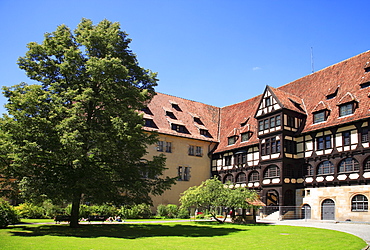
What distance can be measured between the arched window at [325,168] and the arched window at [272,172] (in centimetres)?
401

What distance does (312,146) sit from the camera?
32.5 meters

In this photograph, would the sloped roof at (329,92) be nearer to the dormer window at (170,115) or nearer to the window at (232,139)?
the window at (232,139)

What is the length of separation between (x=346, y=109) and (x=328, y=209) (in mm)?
9202

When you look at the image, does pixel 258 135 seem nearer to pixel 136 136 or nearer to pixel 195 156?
pixel 195 156

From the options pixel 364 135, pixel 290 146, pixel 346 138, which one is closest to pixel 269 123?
pixel 290 146

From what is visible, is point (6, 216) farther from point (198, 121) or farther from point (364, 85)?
point (364, 85)

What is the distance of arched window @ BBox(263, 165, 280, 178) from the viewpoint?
34.0 meters

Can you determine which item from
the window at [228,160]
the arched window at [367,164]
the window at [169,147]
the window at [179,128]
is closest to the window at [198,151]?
the window at [179,128]

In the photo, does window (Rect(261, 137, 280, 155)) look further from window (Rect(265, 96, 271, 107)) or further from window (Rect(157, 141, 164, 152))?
window (Rect(157, 141, 164, 152))

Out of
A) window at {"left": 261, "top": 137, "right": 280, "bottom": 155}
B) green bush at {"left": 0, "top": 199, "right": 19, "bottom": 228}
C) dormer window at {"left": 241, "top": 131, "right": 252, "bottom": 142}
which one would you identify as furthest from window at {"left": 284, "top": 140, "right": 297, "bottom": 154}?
green bush at {"left": 0, "top": 199, "right": 19, "bottom": 228}

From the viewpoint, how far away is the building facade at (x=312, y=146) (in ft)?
93.8

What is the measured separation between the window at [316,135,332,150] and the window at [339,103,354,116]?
2466 mm

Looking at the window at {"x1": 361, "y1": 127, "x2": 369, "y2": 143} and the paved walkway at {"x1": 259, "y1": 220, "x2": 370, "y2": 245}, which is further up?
the window at {"x1": 361, "y1": 127, "x2": 369, "y2": 143}

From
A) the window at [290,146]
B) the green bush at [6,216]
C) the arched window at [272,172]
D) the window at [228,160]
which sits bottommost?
the green bush at [6,216]
